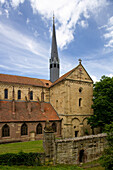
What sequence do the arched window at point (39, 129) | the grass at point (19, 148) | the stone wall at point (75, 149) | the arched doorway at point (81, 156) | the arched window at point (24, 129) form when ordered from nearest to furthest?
1. the stone wall at point (75, 149)
2. the grass at point (19, 148)
3. the arched doorway at point (81, 156)
4. the arched window at point (24, 129)
5. the arched window at point (39, 129)

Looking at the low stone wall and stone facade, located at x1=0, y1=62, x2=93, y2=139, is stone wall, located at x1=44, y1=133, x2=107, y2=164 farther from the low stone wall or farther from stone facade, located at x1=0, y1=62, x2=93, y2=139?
stone facade, located at x1=0, y1=62, x2=93, y2=139

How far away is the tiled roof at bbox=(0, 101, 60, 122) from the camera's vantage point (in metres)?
22.7

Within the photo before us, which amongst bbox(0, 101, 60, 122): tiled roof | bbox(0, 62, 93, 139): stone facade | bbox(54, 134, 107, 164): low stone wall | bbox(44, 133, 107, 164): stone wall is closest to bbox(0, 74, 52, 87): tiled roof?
bbox(0, 62, 93, 139): stone facade

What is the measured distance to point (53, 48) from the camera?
37469 mm

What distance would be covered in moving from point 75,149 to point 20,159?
668cm

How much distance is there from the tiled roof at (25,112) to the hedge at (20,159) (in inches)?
362

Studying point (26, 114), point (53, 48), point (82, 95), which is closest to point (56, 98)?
point (82, 95)

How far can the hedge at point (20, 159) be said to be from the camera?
1308 cm

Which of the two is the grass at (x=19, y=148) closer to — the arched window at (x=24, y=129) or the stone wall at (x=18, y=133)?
the stone wall at (x=18, y=133)

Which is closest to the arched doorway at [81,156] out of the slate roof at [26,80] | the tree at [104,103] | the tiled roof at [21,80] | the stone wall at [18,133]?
the tree at [104,103]

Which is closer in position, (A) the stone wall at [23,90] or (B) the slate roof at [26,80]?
(A) the stone wall at [23,90]

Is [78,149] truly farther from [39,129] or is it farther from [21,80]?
[21,80]

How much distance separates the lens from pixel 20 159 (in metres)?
13.4

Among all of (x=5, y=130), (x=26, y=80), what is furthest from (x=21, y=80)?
(x=5, y=130)
